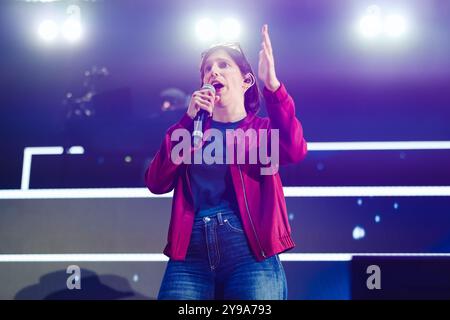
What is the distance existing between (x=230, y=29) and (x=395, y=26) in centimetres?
77

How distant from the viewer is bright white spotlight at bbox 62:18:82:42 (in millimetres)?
2588

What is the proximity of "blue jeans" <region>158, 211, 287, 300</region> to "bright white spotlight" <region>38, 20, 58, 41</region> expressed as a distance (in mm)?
1183

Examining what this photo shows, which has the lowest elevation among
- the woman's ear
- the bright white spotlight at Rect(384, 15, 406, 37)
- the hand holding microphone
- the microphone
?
the microphone

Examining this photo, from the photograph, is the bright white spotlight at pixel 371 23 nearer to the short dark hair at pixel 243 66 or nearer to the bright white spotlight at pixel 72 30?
the short dark hair at pixel 243 66

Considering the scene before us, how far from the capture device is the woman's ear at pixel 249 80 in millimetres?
2393

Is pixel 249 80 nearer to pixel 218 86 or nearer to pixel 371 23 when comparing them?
pixel 218 86

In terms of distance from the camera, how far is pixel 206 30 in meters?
2.55

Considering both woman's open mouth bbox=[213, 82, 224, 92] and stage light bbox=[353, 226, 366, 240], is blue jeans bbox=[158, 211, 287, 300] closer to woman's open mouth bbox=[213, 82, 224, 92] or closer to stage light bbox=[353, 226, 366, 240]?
stage light bbox=[353, 226, 366, 240]

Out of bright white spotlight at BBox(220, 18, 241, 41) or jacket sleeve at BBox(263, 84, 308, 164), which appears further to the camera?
bright white spotlight at BBox(220, 18, 241, 41)

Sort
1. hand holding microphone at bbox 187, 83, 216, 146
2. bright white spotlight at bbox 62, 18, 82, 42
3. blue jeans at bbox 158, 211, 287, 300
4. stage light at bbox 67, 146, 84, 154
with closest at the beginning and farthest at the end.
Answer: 1. blue jeans at bbox 158, 211, 287, 300
2. hand holding microphone at bbox 187, 83, 216, 146
3. stage light at bbox 67, 146, 84, 154
4. bright white spotlight at bbox 62, 18, 82, 42

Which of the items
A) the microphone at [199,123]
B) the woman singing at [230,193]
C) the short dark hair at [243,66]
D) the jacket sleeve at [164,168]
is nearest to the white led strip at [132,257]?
the woman singing at [230,193]

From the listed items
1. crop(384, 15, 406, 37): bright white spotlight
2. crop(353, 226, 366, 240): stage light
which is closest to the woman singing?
crop(353, 226, 366, 240): stage light

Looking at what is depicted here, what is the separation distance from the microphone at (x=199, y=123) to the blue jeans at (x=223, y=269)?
32 centimetres
